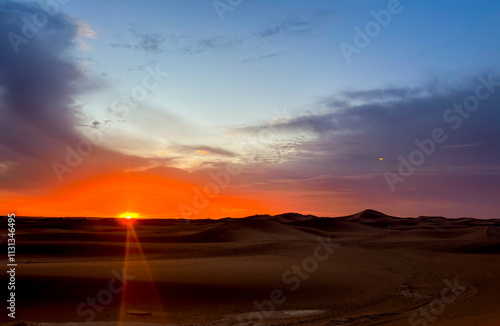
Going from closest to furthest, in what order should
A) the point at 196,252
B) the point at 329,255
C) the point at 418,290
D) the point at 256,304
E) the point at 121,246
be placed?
1. the point at 256,304
2. the point at 418,290
3. the point at 329,255
4. the point at 196,252
5. the point at 121,246

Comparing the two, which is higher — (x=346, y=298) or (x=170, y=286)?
(x=170, y=286)

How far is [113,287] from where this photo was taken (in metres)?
14.8

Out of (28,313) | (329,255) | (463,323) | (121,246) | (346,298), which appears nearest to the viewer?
(463,323)

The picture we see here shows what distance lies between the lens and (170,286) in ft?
49.6

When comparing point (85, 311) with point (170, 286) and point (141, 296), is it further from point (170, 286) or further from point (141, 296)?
point (170, 286)

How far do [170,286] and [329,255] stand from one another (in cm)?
1449

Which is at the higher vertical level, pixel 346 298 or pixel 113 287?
pixel 113 287

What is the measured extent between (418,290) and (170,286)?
11.0 m

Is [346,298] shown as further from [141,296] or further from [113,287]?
[113,287]

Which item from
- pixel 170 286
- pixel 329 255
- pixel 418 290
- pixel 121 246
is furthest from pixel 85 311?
pixel 121 246

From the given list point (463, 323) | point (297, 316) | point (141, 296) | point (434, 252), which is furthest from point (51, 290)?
point (434, 252)

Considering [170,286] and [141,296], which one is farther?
[170,286]

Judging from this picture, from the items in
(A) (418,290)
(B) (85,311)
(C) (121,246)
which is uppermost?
(C) (121,246)

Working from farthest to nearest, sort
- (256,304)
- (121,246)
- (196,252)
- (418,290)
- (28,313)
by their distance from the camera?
(121,246), (196,252), (418,290), (256,304), (28,313)
